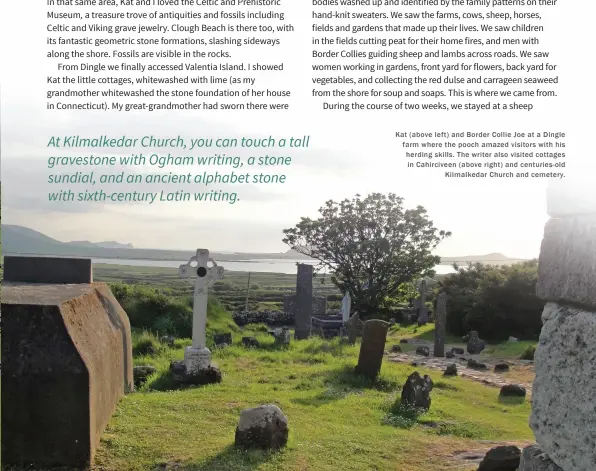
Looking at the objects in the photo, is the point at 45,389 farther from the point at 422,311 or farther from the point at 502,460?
the point at 422,311

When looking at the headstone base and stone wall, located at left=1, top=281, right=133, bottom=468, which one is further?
the headstone base

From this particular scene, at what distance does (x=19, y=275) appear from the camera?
24.7ft

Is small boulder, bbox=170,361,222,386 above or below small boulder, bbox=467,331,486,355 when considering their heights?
above

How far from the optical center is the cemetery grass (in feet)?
18.6

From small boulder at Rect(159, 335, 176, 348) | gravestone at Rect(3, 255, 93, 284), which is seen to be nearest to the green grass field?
small boulder at Rect(159, 335, 176, 348)

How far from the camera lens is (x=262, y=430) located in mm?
5863

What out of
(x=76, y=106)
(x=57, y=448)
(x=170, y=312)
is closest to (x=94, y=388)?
(x=57, y=448)

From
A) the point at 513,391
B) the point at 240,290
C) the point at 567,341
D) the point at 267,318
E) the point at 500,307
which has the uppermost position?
the point at 567,341

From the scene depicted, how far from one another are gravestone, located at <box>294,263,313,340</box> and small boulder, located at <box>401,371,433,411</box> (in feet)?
30.1

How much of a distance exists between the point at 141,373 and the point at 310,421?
401cm

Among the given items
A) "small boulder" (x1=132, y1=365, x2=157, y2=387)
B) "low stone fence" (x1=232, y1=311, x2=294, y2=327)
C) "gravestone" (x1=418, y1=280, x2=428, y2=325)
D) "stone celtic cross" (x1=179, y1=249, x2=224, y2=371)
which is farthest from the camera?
"gravestone" (x1=418, y1=280, x2=428, y2=325)

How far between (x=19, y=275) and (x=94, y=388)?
9.89 ft

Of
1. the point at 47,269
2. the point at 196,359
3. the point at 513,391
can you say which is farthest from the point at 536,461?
the point at 513,391

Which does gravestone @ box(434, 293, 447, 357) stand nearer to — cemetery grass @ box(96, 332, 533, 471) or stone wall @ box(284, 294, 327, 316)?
cemetery grass @ box(96, 332, 533, 471)
